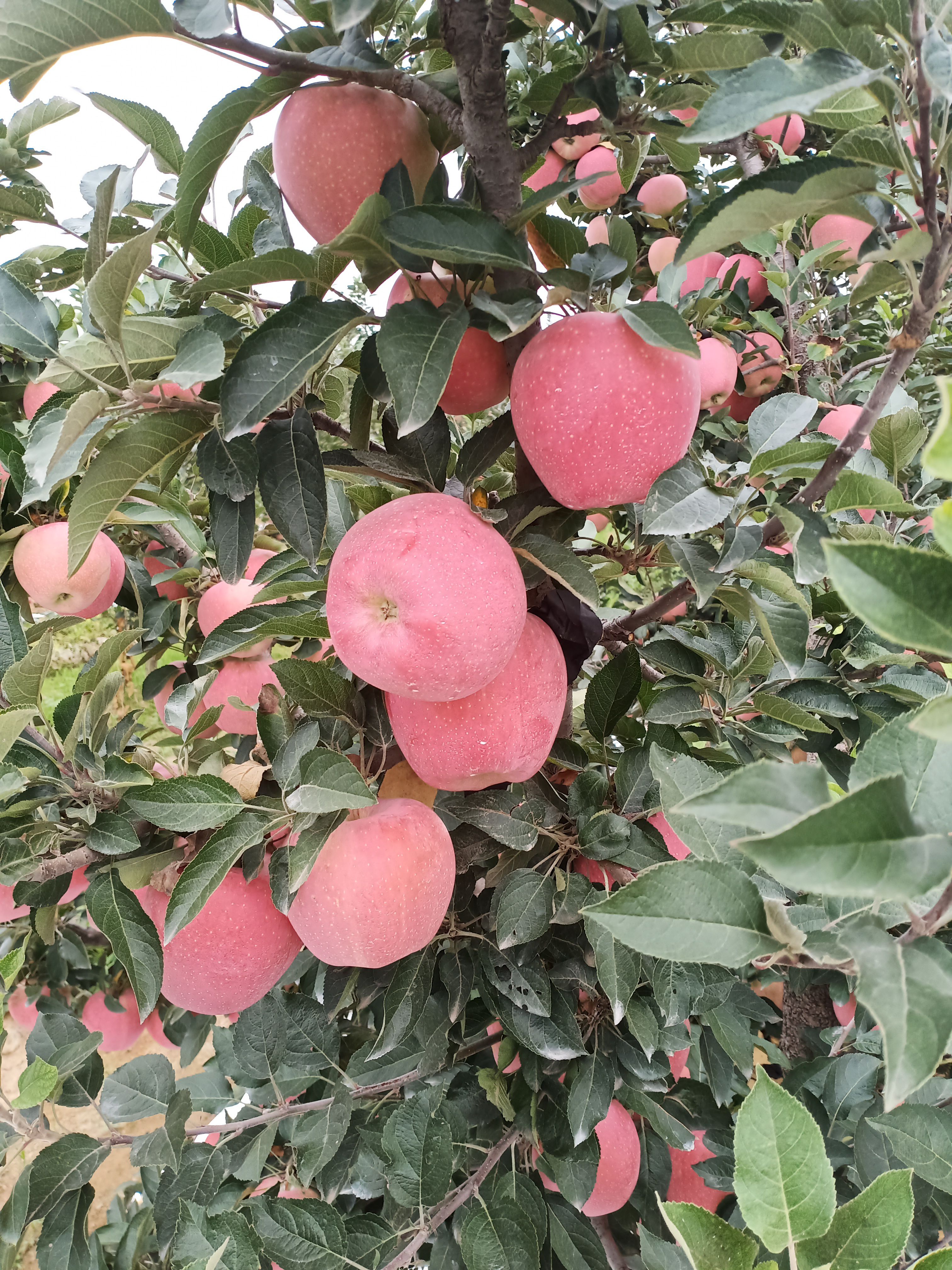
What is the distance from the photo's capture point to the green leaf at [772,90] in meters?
0.37

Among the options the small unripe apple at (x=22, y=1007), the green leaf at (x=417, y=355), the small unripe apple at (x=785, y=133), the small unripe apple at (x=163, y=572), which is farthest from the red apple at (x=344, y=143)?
the small unripe apple at (x=22, y=1007)

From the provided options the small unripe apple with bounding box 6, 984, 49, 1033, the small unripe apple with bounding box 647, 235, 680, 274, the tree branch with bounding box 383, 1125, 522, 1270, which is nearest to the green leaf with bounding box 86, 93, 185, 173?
the small unripe apple with bounding box 647, 235, 680, 274

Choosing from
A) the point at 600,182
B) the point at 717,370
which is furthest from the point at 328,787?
the point at 600,182

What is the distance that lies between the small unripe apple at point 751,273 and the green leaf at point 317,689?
129cm

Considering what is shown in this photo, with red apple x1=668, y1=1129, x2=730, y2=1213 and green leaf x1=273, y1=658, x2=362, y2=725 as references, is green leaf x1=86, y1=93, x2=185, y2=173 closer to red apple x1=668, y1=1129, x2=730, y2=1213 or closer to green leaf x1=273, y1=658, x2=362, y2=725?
green leaf x1=273, y1=658, x2=362, y2=725

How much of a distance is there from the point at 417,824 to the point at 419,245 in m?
0.44

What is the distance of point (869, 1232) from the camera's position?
1.33ft

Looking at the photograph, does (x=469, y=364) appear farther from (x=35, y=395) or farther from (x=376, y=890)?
(x=35, y=395)

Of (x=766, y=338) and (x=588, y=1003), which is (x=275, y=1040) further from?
(x=766, y=338)

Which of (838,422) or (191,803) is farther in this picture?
(838,422)

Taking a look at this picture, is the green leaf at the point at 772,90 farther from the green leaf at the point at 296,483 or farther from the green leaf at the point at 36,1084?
the green leaf at the point at 36,1084

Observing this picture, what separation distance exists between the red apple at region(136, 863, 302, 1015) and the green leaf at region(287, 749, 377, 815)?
6.7 inches

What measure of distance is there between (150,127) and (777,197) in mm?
543

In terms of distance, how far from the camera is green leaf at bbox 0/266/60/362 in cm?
59
